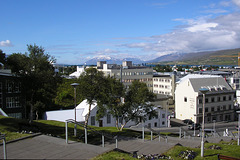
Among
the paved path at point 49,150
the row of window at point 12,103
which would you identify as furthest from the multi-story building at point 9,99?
the paved path at point 49,150

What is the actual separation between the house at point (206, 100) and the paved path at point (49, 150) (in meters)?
53.4

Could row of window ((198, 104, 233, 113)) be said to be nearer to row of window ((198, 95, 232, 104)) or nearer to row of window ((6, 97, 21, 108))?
row of window ((198, 95, 232, 104))

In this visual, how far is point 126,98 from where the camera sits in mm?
36188

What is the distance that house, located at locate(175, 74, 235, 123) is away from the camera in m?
62.5

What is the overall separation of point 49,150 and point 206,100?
57466 millimetres

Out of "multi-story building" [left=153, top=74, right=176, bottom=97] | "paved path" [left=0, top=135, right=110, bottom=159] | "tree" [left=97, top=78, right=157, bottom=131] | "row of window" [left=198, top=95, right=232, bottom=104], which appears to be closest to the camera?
"paved path" [left=0, top=135, right=110, bottom=159]

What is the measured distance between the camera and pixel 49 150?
12.2 meters

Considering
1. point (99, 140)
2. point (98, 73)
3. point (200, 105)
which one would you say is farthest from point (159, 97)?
point (99, 140)

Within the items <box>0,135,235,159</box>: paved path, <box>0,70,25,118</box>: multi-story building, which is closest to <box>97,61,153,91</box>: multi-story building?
<box>0,70,25,118</box>: multi-story building

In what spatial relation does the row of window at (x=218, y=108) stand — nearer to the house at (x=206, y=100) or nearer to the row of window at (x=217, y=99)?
the house at (x=206, y=100)

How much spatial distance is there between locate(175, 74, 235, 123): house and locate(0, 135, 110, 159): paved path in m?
53.4

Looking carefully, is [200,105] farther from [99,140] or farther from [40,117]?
[99,140]

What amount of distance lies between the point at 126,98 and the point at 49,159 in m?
25.6

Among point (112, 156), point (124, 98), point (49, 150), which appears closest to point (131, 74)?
point (124, 98)
